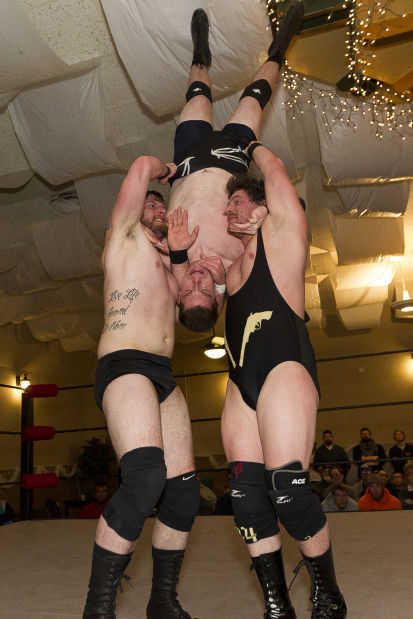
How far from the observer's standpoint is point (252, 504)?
61.6 inches

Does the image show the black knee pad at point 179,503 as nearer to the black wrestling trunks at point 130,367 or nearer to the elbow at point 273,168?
the black wrestling trunks at point 130,367

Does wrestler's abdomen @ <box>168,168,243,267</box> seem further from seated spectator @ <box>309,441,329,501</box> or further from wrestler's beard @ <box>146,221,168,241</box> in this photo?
seated spectator @ <box>309,441,329,501</box>

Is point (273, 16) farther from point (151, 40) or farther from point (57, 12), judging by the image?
point (57, 12)

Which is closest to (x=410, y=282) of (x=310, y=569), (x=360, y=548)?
(x=360, y=548)

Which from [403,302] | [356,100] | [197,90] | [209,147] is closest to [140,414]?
[209,147]

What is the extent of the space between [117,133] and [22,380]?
4883 millimetres

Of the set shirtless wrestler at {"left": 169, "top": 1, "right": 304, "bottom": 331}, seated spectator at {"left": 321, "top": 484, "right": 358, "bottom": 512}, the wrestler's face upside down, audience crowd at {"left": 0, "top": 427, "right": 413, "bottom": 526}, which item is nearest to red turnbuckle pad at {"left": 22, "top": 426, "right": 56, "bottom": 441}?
audience crowd at {"left": 0, "top": 427, "right": 413, "bottom": 526}

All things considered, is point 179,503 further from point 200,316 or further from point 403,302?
point 403,302

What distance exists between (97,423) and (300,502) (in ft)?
27.4

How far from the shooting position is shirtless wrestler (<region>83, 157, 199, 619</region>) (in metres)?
1.45

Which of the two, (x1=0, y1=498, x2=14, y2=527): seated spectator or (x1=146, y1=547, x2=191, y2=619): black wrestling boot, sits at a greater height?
(x1=0, y1=498, x2=14, y2=527): seated spectator

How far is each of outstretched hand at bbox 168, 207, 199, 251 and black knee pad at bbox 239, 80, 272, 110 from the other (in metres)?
0.71

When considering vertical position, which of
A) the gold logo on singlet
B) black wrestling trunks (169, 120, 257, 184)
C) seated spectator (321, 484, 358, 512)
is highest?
black wrestling trunks (169, 120, 257, 184)

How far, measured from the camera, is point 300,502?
1.44 metres
